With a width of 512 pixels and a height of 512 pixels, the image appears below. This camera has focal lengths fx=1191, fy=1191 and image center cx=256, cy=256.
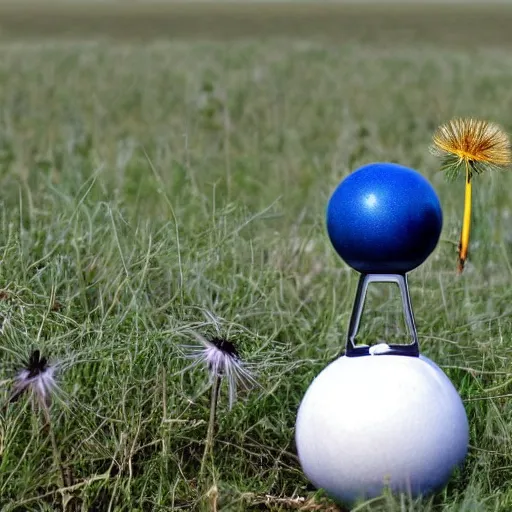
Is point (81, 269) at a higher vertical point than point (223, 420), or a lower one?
higher

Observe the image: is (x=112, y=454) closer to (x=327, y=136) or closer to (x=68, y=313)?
(x=68, y=313)

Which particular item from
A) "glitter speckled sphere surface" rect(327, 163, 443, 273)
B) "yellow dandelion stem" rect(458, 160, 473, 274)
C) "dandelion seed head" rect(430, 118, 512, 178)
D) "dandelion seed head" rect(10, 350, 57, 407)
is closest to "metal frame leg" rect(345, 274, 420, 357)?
"glitter speckled sphere surface" rect(327, 163, 443, 273)

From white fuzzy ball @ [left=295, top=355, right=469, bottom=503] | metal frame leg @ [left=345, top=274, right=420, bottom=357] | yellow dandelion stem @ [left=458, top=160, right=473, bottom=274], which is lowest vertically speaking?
white fuzzy ball @ [left=295, top=355, right=469, bottom=503]

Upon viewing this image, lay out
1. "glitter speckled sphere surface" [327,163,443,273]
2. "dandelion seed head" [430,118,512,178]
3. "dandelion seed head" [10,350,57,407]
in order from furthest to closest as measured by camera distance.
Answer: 1. "dandelion seed head" [430,118,512,178]
2. "glitter speckled sphere surface" [327,163,443,273]
3. "dandelion seed head" [10,350,57,407]

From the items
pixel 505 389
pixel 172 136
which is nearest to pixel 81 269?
pixel 505 389

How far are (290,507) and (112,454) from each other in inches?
20.0

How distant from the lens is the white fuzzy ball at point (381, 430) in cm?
301

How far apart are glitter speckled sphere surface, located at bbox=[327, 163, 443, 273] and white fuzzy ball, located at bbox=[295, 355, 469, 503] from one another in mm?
275

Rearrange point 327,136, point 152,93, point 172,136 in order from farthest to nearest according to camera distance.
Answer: point 152,93 < point 327,136 < point 172,136

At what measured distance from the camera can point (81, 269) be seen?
3.82 m

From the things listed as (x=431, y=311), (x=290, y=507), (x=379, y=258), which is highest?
(x=379, y=258)

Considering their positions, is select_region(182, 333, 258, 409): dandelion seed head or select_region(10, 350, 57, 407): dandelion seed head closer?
select_region(10, 350, 57, 407): dandelion seed head

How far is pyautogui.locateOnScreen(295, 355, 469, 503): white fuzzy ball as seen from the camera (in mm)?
3008

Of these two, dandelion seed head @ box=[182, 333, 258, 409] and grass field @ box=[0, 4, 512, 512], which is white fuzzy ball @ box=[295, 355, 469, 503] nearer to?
grass field @ box=[0, 4, 512, 512]
